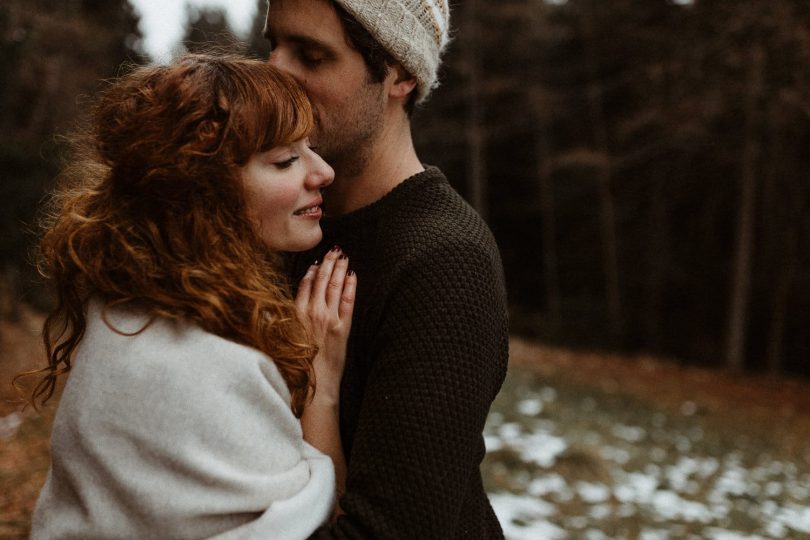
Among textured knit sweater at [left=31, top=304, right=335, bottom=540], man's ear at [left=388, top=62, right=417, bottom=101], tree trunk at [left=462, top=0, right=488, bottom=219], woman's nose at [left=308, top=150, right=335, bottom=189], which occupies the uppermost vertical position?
man's ear at [left=388, top=62, right=417, bottom=101]

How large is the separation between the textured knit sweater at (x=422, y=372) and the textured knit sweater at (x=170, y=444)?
0.18 metres

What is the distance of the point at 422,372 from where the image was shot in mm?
1612

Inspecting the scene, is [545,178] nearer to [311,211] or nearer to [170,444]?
[311,211]

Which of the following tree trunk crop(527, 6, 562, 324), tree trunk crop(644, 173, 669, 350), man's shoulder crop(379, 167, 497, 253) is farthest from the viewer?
tree trunk crop(644, 173, 669, 350)

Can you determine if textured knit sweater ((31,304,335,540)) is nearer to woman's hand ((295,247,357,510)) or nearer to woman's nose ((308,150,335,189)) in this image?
woman's hand ((295,247,357,510))

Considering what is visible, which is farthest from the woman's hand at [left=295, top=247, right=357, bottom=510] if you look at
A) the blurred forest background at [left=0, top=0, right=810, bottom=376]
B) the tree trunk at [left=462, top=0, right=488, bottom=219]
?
the tree trunk at [left=462, top=0, right=488, bottom=219]

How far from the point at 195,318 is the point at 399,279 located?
478 mm

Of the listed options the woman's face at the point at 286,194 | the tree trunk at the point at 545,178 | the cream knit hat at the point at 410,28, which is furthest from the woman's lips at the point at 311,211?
the tree trunk at the point at 545,178

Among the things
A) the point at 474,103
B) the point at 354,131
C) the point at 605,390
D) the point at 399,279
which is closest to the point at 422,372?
the point at 399,279

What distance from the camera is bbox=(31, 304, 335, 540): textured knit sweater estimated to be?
58.1 inches

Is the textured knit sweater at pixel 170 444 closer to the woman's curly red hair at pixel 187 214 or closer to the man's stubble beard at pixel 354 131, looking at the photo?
the woman's curly red hair at pixel 187 214

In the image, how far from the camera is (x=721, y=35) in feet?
37.6

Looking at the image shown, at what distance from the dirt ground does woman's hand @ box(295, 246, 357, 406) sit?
3559 millimetres

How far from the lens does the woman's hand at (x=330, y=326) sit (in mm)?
1861
